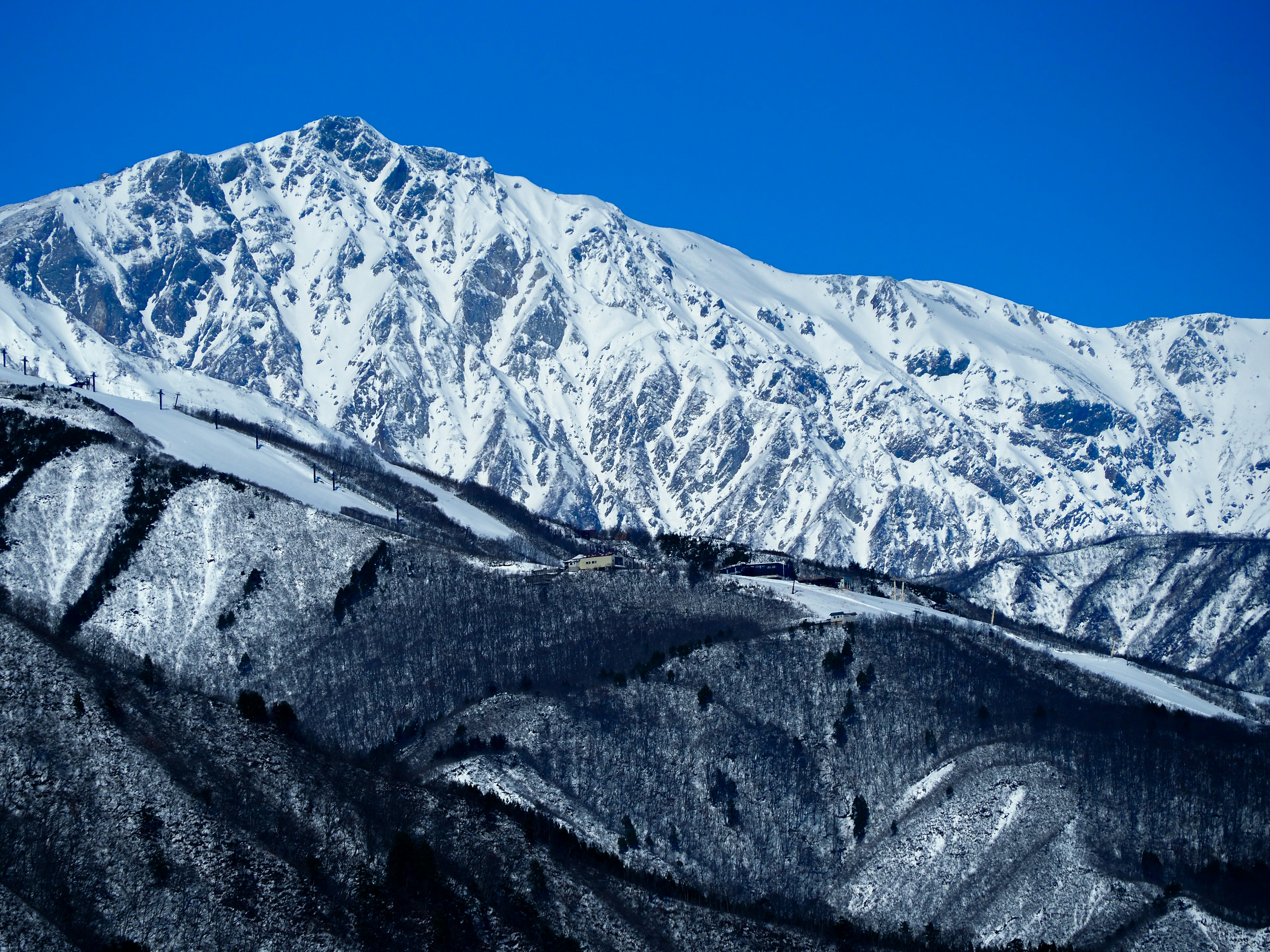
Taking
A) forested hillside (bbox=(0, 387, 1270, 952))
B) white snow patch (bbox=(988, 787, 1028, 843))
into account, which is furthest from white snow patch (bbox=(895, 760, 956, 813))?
white snow patch (bbox=(988, 787, 1028, 843))

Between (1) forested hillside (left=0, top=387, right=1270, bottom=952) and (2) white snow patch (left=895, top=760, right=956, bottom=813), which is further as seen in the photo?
(2) white snow patch (left=895, top=760, right=956, bottom=813)

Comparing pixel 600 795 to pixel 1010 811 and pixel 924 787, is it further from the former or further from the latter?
pixel 1010 811

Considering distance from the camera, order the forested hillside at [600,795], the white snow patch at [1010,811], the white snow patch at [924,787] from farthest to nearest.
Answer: the white snow patch at [924,787]
the white snow patch at [1010,811]
the forested hillside at [600,795]

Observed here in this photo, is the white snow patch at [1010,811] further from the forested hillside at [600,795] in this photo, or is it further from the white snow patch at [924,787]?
the white snow patch at [924,787]

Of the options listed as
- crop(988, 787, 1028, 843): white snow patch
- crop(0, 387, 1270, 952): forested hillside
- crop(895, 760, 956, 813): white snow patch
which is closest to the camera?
crop(0, 387, 1270, 952): forested hillside

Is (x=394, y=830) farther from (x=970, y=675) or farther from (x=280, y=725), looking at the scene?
(x=970, y=675)

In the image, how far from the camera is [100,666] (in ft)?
436

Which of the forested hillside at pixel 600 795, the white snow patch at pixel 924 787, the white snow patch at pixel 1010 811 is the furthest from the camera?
the white snow patch at pixel 924 787

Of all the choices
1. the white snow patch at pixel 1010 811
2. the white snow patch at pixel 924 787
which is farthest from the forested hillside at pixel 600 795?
the white snow patch at pixel 924 787

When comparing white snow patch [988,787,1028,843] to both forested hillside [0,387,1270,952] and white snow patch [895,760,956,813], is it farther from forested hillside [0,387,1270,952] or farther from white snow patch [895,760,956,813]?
white snow patch [895,760,956,813]

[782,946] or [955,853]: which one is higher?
[955,853]

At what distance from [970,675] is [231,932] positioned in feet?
342

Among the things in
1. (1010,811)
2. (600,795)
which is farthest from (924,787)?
(600,795)

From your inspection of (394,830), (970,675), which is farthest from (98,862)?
(970,675)
